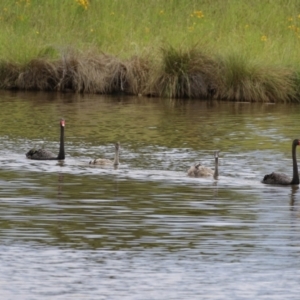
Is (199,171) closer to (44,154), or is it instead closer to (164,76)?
(44,154)

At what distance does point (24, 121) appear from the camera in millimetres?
25266

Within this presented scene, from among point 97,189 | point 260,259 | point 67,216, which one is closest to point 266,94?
point 97,189

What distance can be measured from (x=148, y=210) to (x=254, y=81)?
14.8 metres

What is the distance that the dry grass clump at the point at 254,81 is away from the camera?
96.1 ft

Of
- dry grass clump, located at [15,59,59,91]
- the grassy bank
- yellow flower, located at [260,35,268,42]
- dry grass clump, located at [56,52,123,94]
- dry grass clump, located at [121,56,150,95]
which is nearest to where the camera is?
the grassy bank

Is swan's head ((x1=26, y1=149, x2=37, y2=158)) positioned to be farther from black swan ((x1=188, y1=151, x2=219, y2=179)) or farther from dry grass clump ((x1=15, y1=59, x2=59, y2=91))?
dry grass clump ((x1=15, y1=59, x2=59, y2=91))

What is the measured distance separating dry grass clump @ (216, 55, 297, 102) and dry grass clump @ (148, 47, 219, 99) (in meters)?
0.45

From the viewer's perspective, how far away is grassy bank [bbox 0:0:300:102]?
97.7ft

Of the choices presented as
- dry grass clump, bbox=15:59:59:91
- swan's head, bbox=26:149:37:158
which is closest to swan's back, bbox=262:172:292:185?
swan's head, bbox=26:149:37:158

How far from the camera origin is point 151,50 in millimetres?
31078

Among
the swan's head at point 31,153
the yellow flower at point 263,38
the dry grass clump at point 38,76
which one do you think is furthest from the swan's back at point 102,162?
the yellow flower at point 263,38

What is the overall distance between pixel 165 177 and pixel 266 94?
11.8 m

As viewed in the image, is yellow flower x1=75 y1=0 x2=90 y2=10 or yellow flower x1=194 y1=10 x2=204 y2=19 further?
yellow flower x1=75 y1=0 x2=90 y2=10

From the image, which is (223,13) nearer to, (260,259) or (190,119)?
(190,119)
